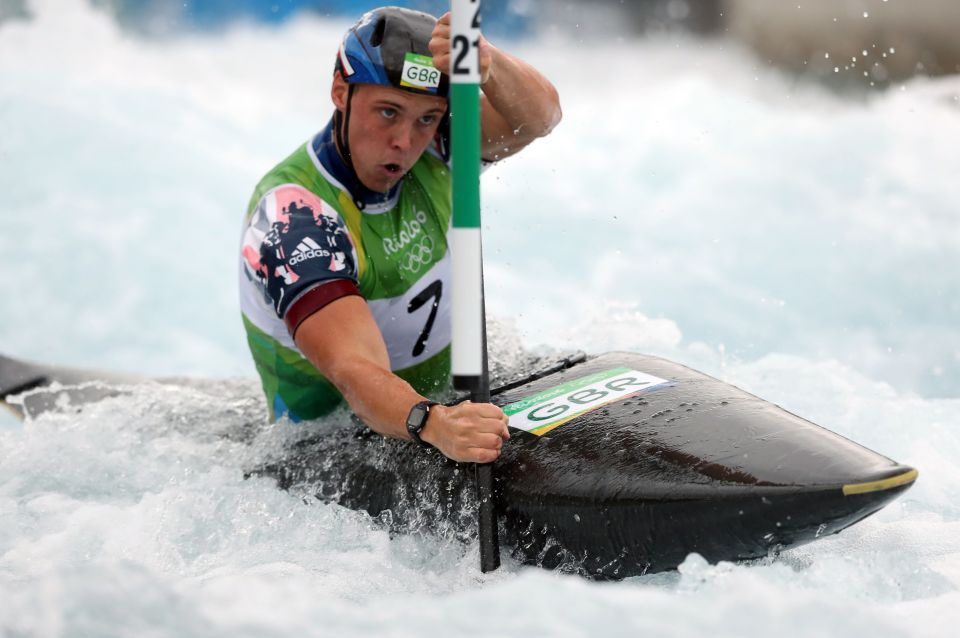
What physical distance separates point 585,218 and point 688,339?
183cm

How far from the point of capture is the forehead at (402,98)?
8.63ft

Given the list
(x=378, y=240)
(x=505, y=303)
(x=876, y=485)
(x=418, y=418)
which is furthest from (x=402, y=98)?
(x=505, y=303)

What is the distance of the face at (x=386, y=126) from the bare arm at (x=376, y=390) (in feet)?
1.27

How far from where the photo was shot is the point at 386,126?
2693mm

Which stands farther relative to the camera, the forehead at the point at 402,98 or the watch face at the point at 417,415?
the forehead at the point at 402,98

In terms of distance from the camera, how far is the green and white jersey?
2600 mm

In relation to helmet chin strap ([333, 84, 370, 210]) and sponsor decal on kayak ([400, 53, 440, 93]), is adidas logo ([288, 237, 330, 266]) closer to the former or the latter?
helmet chin strap ([333, 84, 370, 210])

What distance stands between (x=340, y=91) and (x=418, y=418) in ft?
3.20

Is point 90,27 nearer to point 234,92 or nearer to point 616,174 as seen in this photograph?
point 234,92

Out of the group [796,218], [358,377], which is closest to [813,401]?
[358,377]

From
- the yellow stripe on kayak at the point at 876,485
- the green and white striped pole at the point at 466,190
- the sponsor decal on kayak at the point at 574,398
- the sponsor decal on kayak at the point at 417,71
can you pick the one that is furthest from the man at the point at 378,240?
the yellow stripe on kayak at the point at 876,485

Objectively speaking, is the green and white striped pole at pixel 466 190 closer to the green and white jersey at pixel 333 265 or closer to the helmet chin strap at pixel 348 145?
the green and white jersey at pixel 333 265

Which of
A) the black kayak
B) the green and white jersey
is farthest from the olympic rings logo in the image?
the black kayak

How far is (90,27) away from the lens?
948 cm
